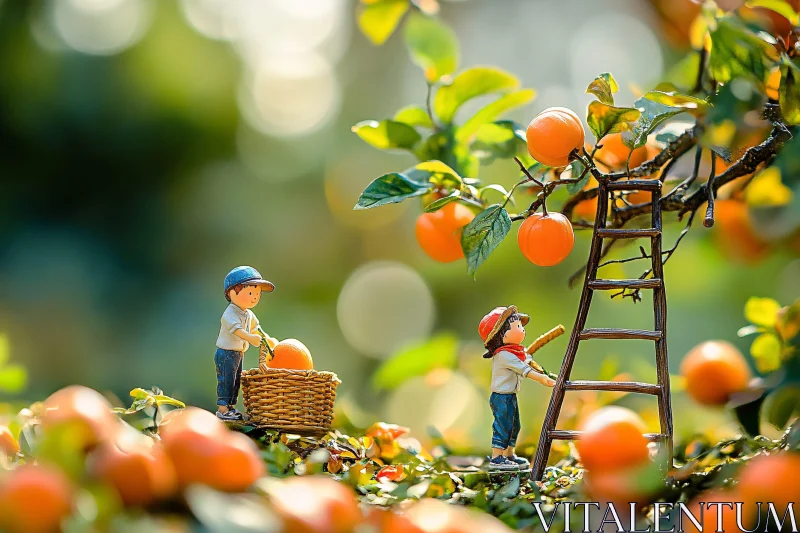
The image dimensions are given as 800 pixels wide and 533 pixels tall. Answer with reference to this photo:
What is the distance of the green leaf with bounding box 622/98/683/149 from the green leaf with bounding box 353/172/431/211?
187 millimetres

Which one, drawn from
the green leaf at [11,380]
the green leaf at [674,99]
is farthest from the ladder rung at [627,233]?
the green leaf at [11,380]

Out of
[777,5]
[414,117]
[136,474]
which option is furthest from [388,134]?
[136,474]

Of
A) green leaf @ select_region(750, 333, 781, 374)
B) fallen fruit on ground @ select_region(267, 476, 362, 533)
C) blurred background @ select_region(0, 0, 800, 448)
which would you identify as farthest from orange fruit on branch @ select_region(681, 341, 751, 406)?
blurred background @ select_region(0, 0, 800, 448)

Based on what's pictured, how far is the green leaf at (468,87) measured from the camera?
2.70 feet

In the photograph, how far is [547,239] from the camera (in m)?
0.67

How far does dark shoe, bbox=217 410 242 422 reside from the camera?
28.4 inches

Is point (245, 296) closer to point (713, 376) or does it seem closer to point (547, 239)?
point (547, 239)

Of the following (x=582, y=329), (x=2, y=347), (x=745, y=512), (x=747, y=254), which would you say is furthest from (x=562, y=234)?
(x=2, y=347)

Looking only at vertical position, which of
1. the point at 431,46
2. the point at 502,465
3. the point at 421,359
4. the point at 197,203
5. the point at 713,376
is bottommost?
the point at 502,465

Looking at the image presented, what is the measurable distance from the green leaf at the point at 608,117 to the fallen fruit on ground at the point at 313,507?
39cm

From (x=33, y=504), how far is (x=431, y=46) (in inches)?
25.7

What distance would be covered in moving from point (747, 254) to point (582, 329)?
38 cm

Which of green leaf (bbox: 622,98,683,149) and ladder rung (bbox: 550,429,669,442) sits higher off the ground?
green leaf (bbox: 622,98,683,149)

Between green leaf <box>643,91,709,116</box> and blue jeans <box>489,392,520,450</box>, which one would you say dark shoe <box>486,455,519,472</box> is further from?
green leaf <box>643,91,709,116</box>
